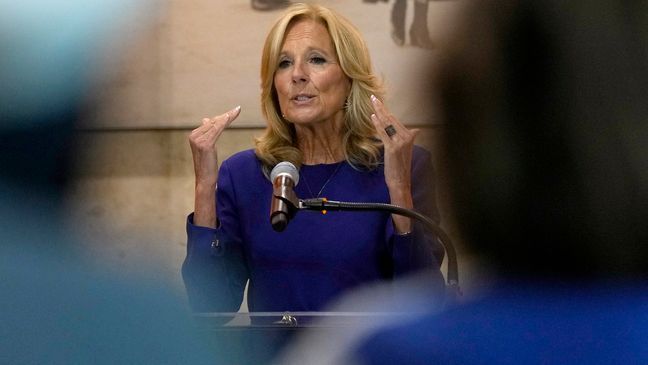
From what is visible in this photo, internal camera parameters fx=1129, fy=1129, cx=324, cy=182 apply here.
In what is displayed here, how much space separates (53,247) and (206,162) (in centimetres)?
103

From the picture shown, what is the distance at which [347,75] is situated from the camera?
2.51 meters

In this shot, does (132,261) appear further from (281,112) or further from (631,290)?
(281,112)

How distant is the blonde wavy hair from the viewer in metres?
2.47

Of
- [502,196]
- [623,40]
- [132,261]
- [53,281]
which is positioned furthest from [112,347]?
[623,40]

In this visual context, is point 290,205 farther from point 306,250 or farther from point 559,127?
point 559,127

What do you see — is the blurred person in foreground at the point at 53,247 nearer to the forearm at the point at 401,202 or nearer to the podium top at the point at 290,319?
the podium top at the point at 290,319

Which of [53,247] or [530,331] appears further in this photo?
[53,247]

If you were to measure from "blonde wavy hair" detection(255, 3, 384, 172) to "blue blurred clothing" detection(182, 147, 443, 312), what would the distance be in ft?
0.21

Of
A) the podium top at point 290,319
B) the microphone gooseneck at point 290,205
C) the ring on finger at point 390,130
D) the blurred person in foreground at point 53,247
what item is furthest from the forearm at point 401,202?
the blurred person in foreground at point 53,247

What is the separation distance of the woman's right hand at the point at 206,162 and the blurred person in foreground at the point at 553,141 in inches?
51.3

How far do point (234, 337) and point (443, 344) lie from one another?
35cm

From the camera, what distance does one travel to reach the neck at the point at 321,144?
2.51m

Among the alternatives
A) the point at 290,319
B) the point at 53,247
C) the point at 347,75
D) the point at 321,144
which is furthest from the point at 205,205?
the point at 53,247

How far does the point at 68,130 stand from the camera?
1.42 metres
